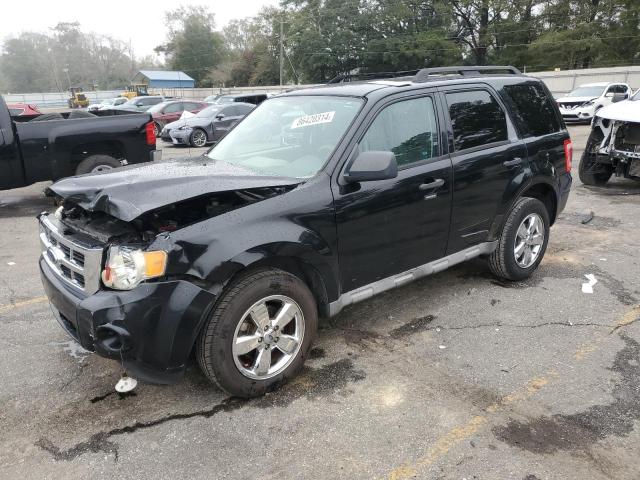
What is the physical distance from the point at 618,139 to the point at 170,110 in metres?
17.4

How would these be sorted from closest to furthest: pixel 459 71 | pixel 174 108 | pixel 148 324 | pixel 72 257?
pixel 148 324 < pixel 72 257 < pixel 459 71 < pixel 174 108

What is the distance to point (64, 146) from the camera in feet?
26.0

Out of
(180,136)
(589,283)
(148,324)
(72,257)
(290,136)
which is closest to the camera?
(148,324)

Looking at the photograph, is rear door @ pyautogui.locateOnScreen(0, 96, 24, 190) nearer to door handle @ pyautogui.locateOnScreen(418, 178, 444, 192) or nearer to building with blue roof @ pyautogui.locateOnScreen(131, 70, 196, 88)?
door handle @ pyautogui.locateOnScreen(418, 178, 444, 192)

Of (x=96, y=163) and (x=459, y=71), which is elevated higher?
(x=459, y=71)

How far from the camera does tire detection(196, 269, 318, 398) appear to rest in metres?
2.81

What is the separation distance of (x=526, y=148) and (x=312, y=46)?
5554 centimetres

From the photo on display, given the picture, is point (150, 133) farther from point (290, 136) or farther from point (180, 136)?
point (180, 136)

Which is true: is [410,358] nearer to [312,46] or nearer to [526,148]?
[526,148]

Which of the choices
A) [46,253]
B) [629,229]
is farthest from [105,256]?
[629,229]

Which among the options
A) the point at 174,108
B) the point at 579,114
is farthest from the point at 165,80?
the point at 579,114

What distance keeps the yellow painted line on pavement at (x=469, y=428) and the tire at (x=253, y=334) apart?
0.96 m

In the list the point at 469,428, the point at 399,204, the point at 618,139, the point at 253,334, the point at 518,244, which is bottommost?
the point at 469,428

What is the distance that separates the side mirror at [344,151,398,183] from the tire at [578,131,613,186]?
6.97 metres
